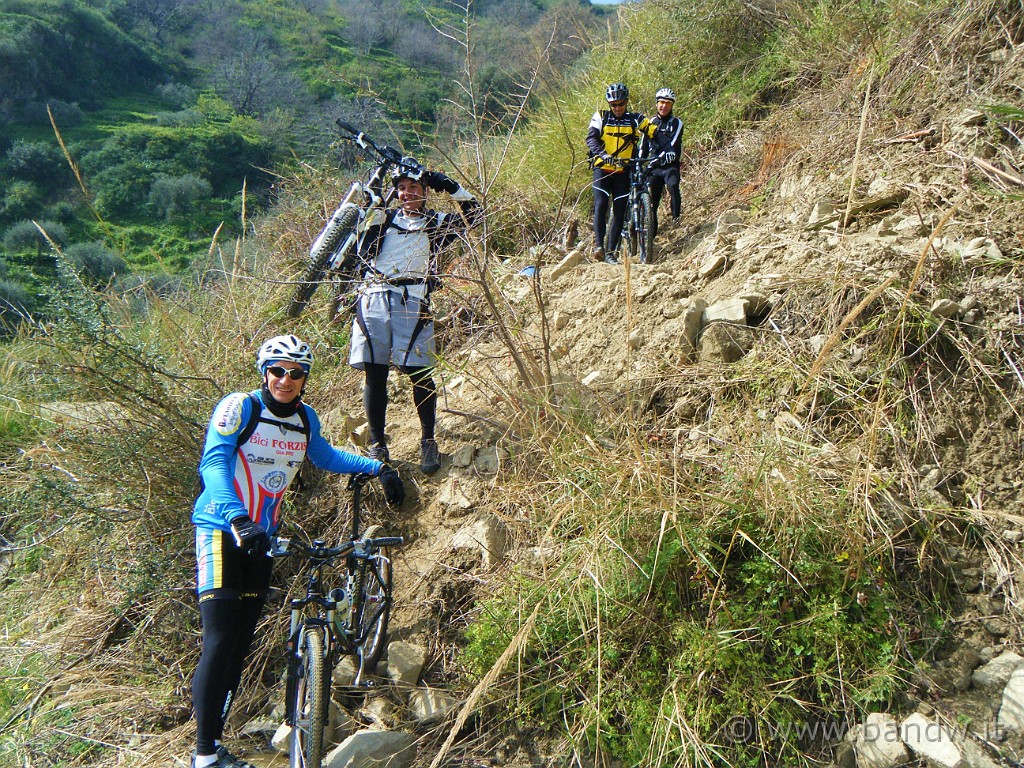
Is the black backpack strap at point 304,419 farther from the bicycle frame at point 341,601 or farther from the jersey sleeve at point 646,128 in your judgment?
the jersey sleeve at point 646,128

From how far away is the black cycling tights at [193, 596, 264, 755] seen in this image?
3279 millimetres

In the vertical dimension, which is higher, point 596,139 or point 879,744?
point 596,139

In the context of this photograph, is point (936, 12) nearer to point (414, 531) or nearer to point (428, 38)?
point (414, 531)

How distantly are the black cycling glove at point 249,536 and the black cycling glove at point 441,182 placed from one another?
2.67 m

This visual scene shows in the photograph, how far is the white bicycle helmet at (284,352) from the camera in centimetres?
383

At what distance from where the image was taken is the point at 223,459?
3662mm

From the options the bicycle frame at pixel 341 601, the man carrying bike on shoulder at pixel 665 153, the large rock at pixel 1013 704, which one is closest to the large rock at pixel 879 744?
the large rock at pixel 1013 704

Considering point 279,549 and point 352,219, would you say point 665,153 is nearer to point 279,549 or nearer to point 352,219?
point 352,219

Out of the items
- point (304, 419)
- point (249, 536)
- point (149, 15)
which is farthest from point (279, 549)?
point (149, 15)

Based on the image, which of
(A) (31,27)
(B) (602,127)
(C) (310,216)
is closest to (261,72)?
(A) (31,27)

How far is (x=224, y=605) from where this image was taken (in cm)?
345

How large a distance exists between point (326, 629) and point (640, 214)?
4.63 metres

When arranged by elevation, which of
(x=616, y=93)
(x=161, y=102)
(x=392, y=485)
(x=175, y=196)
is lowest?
(x=392, y=485)

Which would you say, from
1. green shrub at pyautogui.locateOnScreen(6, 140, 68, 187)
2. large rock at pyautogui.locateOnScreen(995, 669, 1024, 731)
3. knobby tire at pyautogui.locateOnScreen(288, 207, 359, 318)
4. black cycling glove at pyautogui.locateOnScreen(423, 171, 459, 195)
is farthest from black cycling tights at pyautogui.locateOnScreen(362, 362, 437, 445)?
green shrub at pyautogui.locateOnScreen(6, 140, 68, 187)
